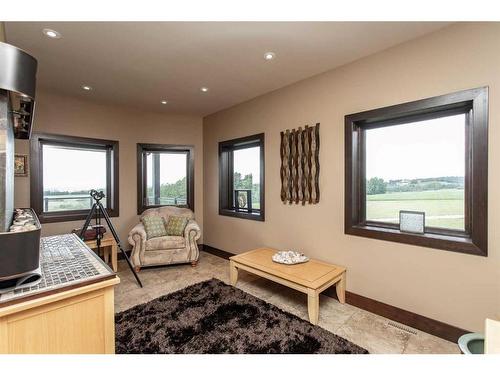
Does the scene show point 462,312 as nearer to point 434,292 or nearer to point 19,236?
point 434,292

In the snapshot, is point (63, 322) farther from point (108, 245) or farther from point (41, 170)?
point (41, 170)

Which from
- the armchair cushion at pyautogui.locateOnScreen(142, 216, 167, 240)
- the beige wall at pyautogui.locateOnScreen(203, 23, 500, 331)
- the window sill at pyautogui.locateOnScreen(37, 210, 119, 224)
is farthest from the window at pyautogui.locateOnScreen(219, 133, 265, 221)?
the window sill at pyautogui.locateOnScreen(37, 210, 119, 224)

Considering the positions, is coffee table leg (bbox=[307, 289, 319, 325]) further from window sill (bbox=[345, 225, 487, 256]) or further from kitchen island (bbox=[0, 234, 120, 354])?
kitchen island (bbox=[0, 234, 120, 354])

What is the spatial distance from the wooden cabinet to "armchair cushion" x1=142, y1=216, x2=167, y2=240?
98.2 inches

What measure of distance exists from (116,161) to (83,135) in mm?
582

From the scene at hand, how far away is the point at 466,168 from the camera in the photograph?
1954mm

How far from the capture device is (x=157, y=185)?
4383mm

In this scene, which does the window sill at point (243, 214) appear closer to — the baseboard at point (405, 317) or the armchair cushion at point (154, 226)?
the armchair cushion at point (154, 226)

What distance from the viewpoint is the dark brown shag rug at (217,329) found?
70.1 inches

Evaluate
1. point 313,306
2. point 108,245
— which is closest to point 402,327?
point 313,306

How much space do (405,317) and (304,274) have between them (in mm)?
958

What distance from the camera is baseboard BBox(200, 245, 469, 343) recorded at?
189cm

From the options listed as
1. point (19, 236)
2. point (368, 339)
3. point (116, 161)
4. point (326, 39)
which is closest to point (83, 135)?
point (116, 161)
